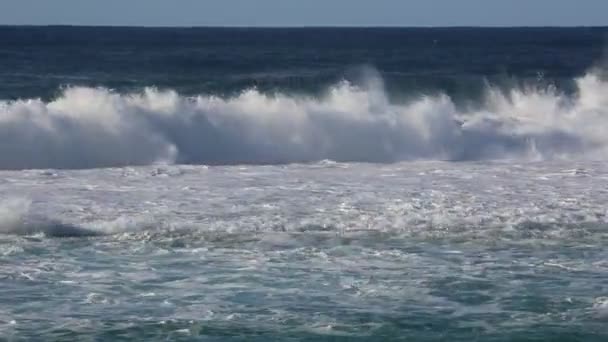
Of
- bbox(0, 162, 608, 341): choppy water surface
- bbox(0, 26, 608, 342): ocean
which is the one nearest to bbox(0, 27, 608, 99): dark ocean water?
→ bbox(0, 26, 608, 342): ocean

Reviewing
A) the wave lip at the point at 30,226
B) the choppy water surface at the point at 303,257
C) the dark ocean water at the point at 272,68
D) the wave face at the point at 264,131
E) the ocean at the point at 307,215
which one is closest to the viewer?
the choppy water surface at the point at 303,257

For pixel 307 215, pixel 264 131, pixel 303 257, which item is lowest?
pixel 303 257

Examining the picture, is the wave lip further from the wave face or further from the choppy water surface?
the wave face

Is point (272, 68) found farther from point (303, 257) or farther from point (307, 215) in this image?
point (303, 257)

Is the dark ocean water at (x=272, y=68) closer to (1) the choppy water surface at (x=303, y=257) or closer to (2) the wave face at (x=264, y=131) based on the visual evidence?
(2) the wave face at (x=264, y=131)

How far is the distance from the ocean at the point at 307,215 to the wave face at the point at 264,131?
0.06 metres

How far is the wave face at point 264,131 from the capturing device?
72.9 feet

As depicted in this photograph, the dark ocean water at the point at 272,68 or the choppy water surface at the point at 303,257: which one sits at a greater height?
the dark ocean water at the point at 272,68

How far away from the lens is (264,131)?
78.8 feet

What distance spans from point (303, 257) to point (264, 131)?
12.1m

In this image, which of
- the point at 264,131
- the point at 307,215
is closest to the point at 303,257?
the point at 307,215

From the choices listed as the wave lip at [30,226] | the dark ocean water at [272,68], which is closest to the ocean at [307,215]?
the wave lip at [30,226]

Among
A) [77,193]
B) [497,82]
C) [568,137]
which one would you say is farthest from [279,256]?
[497,82]

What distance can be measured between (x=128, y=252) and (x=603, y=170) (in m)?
9.71
